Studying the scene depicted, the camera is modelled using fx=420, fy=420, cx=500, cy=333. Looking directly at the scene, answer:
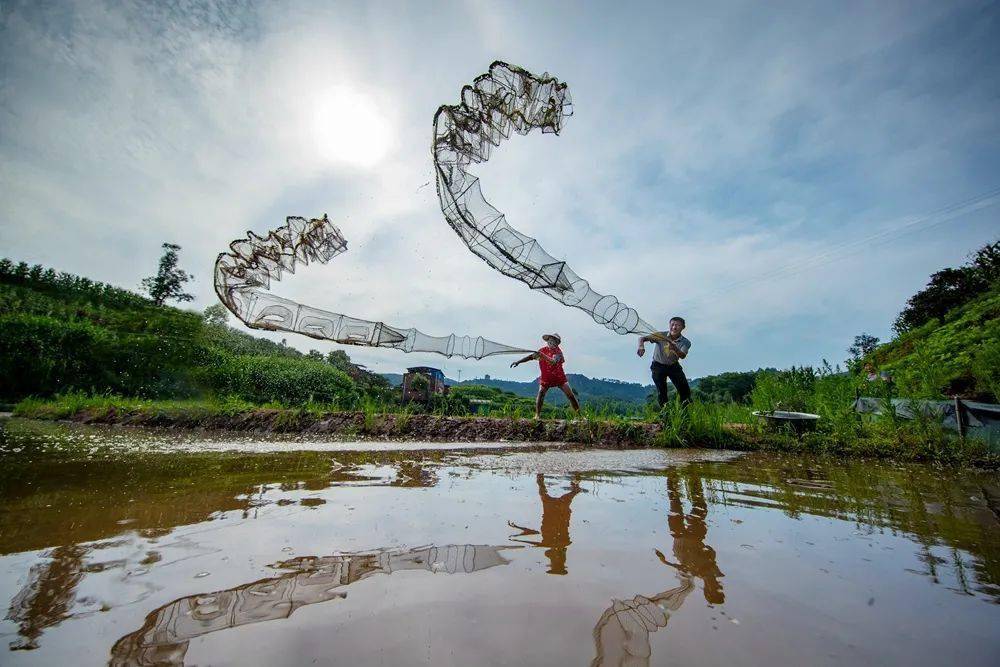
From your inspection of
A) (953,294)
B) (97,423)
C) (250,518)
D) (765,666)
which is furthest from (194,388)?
(953,294)

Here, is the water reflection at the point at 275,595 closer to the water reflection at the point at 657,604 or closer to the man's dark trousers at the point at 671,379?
the water reflection at the point at 657,604

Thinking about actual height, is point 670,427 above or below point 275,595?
above

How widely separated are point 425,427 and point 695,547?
636 centimetres

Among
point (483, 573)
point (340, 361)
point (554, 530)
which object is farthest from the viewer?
point (340, 361)

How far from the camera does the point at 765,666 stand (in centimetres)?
102

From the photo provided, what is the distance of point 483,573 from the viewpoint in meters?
1.57

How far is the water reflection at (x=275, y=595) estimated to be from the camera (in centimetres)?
105

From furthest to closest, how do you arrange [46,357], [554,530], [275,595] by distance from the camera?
[46,357] → [554,530] → [275,595]

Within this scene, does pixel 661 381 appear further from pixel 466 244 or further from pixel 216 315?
pixel 216 315

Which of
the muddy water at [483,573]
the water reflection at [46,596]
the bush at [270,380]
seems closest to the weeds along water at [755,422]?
the muddy water at [483,573]

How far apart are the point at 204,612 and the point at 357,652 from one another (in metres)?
0.54

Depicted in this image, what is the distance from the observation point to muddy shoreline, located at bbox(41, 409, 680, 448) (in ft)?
24.7

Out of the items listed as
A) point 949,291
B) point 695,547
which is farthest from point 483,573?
point 949,291

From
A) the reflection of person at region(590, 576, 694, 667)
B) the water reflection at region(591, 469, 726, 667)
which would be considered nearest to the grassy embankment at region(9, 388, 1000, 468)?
the water reflection at region(591, 469, 726, 667)
